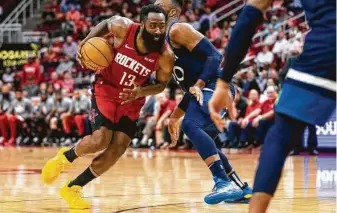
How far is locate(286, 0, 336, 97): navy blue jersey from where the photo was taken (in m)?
3.11

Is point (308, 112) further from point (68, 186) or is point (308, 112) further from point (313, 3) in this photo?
point (68, 186)

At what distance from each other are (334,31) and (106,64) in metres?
3.03

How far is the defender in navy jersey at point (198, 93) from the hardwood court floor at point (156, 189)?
0.21 meters

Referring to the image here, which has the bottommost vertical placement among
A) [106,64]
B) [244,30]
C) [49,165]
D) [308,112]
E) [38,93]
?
[38,93]

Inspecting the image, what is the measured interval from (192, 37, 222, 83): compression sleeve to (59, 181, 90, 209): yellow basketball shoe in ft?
4.73

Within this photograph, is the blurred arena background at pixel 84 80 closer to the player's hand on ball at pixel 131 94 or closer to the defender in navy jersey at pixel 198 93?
the defender in navy jersey at pixel 198 93

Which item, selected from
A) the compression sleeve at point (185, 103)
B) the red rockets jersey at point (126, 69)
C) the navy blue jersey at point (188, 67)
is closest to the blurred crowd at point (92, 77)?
the compression sleeve at point (185, 103)

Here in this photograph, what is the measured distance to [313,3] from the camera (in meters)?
3.24

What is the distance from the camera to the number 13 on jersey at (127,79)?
5996 millimetres

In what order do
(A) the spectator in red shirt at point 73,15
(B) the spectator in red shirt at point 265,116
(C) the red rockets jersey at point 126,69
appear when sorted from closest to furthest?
1. (C) the red rockets jersey at point 126,69
2. (B) the spectator in red shirt at point 265,116
3. (A) the spectator in red shirt at point 73,15

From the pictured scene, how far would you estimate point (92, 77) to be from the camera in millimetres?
16531

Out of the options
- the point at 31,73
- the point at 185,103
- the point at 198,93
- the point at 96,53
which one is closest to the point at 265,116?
the point at 185,103

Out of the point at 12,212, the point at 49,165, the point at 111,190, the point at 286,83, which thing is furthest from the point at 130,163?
the point at 286,83

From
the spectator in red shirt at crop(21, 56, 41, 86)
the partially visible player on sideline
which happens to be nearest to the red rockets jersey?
the partially visible player on sideline
